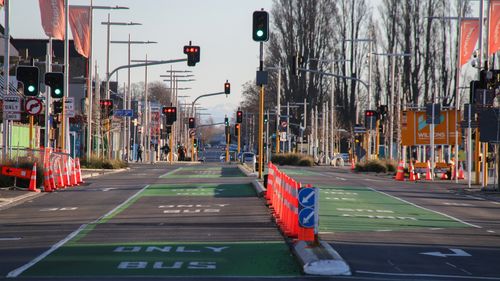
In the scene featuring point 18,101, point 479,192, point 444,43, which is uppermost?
point 444,43

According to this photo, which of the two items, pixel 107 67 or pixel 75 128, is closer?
pixel 107 67

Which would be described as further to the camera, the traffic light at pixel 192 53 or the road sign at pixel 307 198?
the traffic light at pixel 192 53

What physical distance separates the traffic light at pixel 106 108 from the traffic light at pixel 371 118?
57.5ft

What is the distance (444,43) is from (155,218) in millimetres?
70013

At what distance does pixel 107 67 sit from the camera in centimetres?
7406

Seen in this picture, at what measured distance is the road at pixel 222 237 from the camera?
15.7 metres

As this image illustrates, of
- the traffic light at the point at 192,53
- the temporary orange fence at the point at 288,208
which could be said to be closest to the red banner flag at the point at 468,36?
the traffic light at the point at 192,53

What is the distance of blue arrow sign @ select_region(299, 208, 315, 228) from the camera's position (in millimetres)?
18141

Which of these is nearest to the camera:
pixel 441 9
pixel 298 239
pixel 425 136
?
pixel 298 239

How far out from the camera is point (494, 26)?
42812 millimetres

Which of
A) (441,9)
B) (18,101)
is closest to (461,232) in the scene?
(18,101)

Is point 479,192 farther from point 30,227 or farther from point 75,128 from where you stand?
point 75,128

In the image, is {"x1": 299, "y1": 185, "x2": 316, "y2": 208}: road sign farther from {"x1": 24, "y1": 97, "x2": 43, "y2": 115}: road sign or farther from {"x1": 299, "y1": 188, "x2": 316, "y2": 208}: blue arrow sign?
{"x1": 24, "y1": 97, "x2": 43, "y2": 115}: road sign

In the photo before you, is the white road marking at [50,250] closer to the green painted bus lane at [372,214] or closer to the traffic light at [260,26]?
the green painted bus lane at [372,214]
